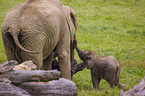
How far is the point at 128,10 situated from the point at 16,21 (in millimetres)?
11681

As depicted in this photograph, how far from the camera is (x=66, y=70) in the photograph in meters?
5.27

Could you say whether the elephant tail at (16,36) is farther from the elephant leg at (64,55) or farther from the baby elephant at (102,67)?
the baby elephant at (102,67)

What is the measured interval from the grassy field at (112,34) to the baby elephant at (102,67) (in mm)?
214

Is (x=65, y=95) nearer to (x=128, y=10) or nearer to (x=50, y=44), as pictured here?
(x=50, y=44)

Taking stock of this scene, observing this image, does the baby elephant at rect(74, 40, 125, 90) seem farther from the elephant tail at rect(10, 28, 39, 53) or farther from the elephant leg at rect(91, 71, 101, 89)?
the elephant tail at rect(10, 28, 39, 53)

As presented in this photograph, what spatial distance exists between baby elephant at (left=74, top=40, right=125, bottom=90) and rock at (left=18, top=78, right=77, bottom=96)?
266cm

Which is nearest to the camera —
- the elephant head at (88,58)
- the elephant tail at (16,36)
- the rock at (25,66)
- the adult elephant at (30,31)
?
the rock at (25,66)

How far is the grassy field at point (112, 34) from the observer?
659cm

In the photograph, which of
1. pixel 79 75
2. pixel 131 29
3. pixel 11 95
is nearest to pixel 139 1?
pixel 131 29

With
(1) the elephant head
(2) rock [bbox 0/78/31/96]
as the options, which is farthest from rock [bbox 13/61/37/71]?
(1) the elephant head

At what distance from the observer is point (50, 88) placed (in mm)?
3092

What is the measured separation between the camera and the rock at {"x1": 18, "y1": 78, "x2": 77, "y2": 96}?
3070mm

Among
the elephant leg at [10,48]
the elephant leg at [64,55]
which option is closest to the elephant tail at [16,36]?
the elephant leg at [10,48]

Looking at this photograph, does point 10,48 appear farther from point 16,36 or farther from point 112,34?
point 112,34
